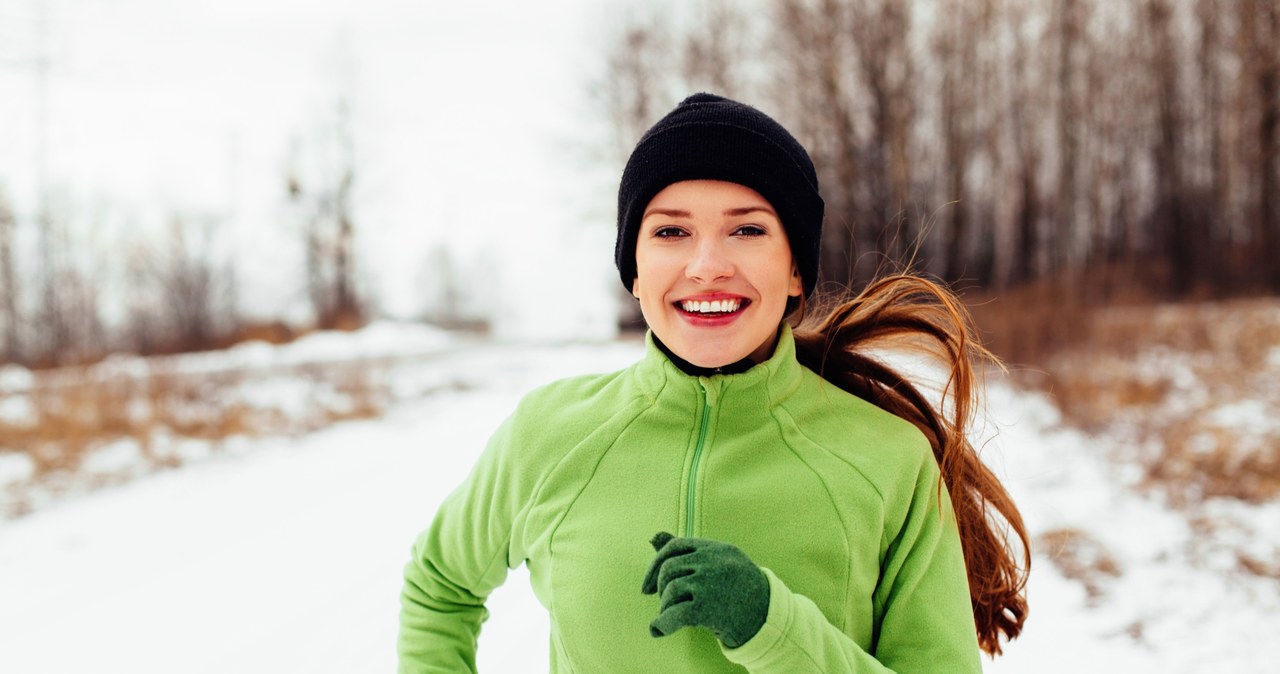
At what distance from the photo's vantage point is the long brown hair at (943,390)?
5.13ft

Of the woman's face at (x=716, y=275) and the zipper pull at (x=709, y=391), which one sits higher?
the woman's face at (x=716, y=275)

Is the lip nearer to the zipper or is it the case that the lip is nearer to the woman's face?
the woman's face

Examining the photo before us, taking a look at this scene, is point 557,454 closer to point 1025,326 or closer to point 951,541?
point 951,541

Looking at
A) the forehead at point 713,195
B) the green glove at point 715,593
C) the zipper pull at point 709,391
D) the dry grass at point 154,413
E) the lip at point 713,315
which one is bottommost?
the dry grass at point 154,413

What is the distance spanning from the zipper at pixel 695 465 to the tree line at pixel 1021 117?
13002 mm

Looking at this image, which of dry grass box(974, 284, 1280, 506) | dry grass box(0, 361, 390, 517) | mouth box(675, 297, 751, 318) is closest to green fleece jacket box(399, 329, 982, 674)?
mouth box(675, 297, 751, 318)

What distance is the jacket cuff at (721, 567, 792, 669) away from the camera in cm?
108

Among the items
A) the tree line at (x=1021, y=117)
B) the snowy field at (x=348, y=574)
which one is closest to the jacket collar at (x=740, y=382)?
the snowy field at (x=348, y=574)

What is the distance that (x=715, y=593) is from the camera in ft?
3.50

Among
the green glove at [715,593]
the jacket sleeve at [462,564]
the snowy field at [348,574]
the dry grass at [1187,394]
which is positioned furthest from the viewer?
the dry grass at [1187,394]

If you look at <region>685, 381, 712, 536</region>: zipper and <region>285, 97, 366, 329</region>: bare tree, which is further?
<region>285, 97, 366, 329</region>: bare tree

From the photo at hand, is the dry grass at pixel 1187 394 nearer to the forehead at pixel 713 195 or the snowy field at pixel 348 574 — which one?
the snowy field at pixel 348 574

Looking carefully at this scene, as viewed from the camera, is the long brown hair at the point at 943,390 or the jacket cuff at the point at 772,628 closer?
the jacket cuff at the point at 772,628

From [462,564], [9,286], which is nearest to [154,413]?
[462,564]
